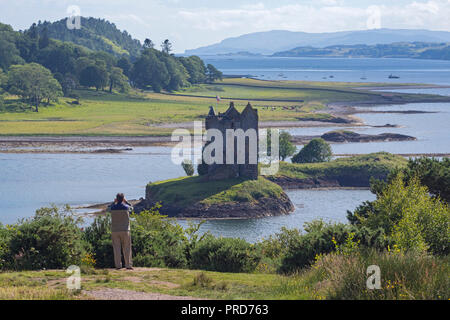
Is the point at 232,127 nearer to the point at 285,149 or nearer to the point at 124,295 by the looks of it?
the point at 285,149

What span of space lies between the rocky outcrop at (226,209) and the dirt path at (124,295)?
219 feet

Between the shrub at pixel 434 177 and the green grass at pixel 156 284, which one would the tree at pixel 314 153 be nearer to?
the shrub at pixel 434 177

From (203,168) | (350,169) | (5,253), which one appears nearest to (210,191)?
(203,168)

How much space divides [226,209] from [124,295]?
68.6m

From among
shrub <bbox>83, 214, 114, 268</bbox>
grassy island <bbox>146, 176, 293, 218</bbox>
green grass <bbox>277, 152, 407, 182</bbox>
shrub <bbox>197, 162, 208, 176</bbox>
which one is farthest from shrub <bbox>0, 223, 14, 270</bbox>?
green grass <bbox>277, 152, 407, 182</bbox>

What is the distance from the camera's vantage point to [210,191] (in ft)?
301

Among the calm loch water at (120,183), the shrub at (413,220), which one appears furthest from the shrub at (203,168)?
the shrub at (413,220)

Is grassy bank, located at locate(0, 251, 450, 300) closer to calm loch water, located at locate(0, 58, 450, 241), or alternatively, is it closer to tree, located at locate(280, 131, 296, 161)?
calm loch water, located at locate(0, 58, 450, 241)

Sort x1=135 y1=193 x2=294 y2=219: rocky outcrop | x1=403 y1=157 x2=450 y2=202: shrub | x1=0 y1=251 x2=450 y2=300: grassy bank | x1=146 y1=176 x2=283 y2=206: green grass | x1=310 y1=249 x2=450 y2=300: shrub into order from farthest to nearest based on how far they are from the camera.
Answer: x1=146 y1=176 x2=283 y2=206: green grass < x1=135 y1=193 x2=294 y2=219: rocky outcrop < x1=403 y1=157 x2=450 y2=202: shrub < x1=0 y1=251 x2=450 y2=300: grassy bank < x1=310 y1=249 x2=450 y2=300: shrub

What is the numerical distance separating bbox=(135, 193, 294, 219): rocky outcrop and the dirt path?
66.8 meters

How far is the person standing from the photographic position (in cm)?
2428

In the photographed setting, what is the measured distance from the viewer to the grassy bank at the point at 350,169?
113 m

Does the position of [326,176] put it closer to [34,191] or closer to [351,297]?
[34,191]
